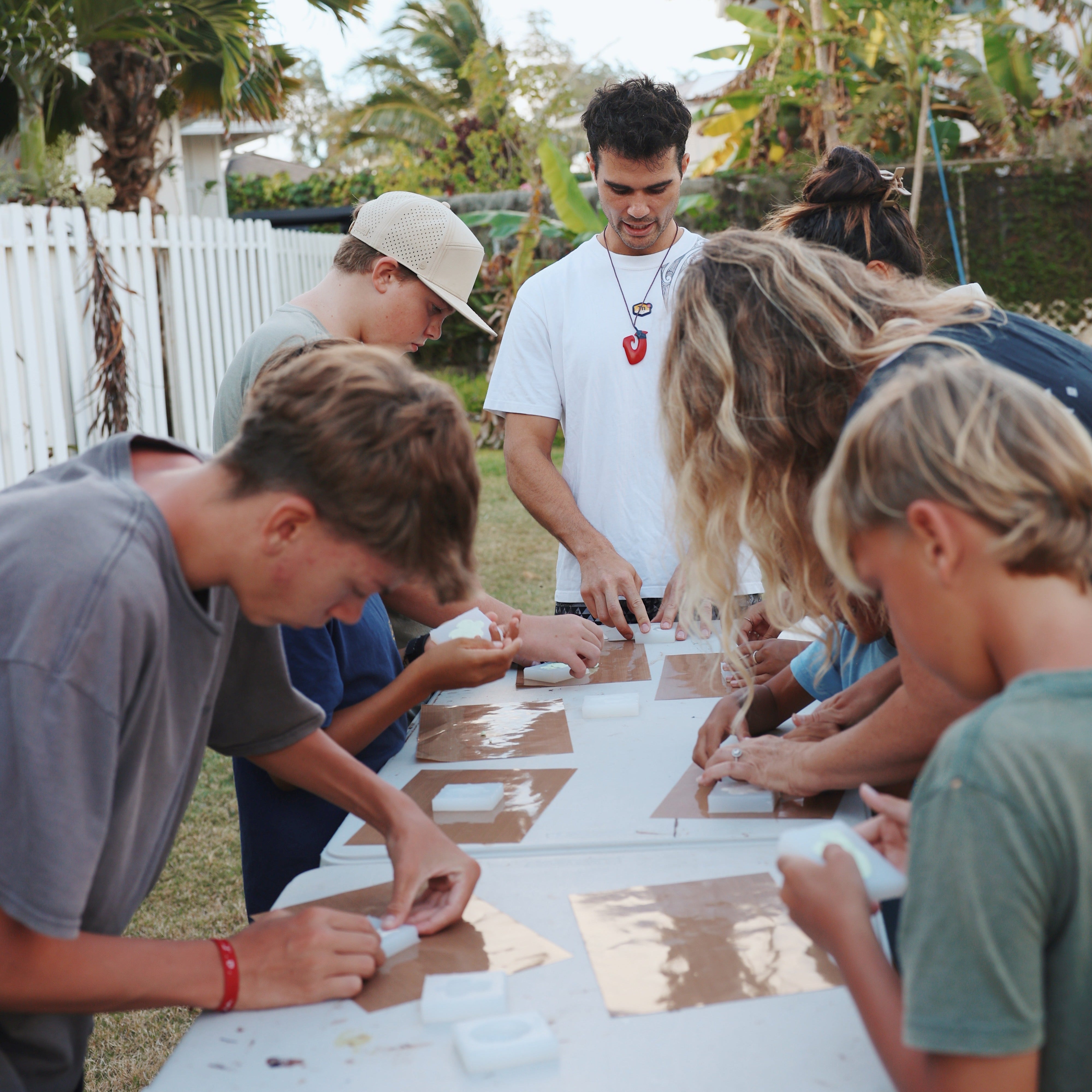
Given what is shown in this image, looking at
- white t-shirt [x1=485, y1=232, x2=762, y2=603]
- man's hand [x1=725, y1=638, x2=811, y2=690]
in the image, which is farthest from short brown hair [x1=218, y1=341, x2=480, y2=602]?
white t-shirt [x1=485, y1=232, x2=762, y2=603]

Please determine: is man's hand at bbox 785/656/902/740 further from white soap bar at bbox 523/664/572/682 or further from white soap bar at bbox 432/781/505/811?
white soap bar at bbox 523/664/572/682

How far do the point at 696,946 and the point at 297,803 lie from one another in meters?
1.00

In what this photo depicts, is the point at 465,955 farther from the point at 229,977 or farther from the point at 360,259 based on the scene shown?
the point at 360,259

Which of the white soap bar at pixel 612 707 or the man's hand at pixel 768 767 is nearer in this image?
the man's hand at pixel 768 767

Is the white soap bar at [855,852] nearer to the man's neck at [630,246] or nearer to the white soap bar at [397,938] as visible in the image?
the white soap bar at [397,938]

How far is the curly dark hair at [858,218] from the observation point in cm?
231

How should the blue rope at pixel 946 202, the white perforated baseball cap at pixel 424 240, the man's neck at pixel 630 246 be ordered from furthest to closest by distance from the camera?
the blue rope at pixel 946 202
the man's neck at pixel 630 246
the white perforated baseball cap at pixel 424 240

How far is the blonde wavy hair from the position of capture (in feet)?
5.30

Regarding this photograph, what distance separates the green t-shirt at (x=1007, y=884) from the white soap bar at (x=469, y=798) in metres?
1.03

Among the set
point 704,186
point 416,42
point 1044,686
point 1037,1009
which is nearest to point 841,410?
point 1044,686

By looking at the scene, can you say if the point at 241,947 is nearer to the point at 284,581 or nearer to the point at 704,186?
the point at 284,581

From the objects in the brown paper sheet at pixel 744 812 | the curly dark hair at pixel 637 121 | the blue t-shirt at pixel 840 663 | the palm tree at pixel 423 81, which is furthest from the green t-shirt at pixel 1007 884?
the palm tree at pixel 423 81

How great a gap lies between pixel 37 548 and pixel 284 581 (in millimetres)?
280

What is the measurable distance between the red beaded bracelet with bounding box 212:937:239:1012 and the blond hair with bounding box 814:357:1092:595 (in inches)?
35.8
